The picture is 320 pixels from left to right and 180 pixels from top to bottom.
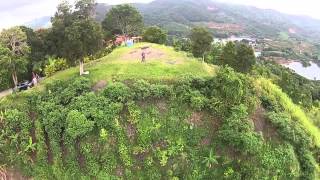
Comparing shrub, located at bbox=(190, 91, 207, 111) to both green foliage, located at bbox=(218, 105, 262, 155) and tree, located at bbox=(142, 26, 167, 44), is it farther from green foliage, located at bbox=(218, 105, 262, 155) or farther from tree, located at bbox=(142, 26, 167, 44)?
tree, located at bbox=(142, 26, 167, 44)

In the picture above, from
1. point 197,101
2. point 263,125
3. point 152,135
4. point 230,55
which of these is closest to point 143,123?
point 152,135

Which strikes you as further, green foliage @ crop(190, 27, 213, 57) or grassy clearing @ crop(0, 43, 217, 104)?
green foliage @ crop(190, 27, 213, 57)

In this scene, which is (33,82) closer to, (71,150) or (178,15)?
(71,150)

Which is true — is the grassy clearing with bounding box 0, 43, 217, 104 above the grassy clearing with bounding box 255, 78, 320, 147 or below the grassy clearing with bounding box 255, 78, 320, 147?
above

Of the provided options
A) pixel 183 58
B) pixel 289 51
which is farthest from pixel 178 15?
pixel 183 58

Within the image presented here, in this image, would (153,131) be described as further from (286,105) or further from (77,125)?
(286,105)

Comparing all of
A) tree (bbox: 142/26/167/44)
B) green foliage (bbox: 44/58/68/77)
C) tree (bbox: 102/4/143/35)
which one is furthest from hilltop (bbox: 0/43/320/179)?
tree (bbox: 102/4/143/35)
